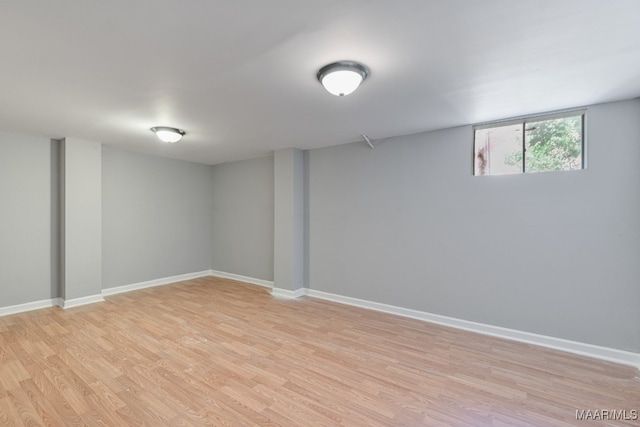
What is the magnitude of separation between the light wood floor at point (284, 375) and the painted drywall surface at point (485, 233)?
16.4 inches

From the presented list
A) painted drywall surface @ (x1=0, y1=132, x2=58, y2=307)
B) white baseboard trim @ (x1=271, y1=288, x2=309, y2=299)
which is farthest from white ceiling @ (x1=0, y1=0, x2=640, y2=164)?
white baseboard trim @ (x1=271, y1=288, x2=309, y2=299)

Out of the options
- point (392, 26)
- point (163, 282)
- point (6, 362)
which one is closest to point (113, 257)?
point (163, 282)

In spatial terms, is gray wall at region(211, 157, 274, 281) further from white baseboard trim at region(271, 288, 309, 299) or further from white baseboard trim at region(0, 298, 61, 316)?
white baseboard trim at region(0, 298, 61, 316)

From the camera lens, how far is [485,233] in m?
3.34

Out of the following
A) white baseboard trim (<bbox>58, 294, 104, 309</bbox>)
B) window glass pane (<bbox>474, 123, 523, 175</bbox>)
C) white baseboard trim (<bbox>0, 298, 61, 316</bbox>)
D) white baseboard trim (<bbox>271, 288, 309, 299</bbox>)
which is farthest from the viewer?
white baseboard trim (<bbox>271, 288, 309, 299</bbox>)

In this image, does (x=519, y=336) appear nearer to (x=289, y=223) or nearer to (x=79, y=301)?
(x=289, y=223)

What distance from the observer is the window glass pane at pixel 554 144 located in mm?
2945

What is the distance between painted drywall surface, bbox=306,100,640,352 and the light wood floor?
42 cm

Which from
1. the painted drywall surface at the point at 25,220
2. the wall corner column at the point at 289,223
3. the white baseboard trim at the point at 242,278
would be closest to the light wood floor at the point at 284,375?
the painted drywall surface at the point at 25,220

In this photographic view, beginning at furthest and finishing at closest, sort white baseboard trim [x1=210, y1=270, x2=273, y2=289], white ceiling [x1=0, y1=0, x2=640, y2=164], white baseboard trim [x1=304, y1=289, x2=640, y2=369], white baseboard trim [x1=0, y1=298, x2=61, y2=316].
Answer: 1. white baseboard trim [x1=210, y1=270, x2=273, y2=289]
2. white baseboard trim [x1=0, y1=298, x2=61, y2=316]
3. white baseboard trim [x1=304, y1=289, x2=640, y2=369]
4. white ceiling [x1=0, y1=0, x2=640, y2=164]

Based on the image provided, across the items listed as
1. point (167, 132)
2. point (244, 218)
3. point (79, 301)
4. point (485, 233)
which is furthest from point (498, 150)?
point (79, 301)

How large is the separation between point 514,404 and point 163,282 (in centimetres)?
560

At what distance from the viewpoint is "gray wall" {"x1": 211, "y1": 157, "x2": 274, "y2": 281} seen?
545cm

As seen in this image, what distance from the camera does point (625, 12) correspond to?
155cm
